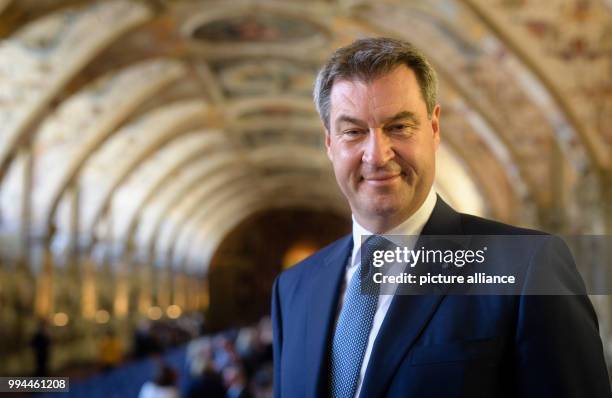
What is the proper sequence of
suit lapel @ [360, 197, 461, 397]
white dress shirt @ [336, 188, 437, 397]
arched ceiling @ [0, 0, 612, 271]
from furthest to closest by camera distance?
arched ceiling @ [0, 0, 612, 271] < white dress shirt @ [336, 188, 437, 397] < suit lapel @ [360, 197, 461, 397]

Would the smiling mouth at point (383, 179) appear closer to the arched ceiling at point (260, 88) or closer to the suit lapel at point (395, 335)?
the suit lapel at point (395, 335)

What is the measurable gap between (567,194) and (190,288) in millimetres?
28633

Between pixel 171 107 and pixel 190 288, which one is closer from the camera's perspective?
pixel 171 107

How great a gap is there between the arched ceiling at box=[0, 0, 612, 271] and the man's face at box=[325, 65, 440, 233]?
30.4ft

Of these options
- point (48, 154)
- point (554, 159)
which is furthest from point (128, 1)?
point (554, 159)

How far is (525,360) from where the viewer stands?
183 centimetres

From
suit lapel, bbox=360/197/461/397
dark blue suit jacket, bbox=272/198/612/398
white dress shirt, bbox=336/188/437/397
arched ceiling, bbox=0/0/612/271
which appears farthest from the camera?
arched ceiling, bbox=0/0/612/271

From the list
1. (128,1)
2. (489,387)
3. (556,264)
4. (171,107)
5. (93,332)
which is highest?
(171,107)

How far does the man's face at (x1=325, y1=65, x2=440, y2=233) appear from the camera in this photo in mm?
1966

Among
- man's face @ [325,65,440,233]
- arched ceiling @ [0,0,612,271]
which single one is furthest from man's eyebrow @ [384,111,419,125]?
arched ceiling @ [0,0,612,271]

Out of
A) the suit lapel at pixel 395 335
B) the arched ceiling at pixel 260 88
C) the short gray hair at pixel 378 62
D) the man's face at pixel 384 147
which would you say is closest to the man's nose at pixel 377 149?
the man's face at pixel 384 147

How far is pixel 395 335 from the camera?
1949 millimetres

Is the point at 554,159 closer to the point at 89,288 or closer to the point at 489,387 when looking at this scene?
the point at 89,288

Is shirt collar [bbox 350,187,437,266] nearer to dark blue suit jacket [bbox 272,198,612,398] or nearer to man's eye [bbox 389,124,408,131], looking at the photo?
dark blue suit jacket [bbox 272,198,612,398]
